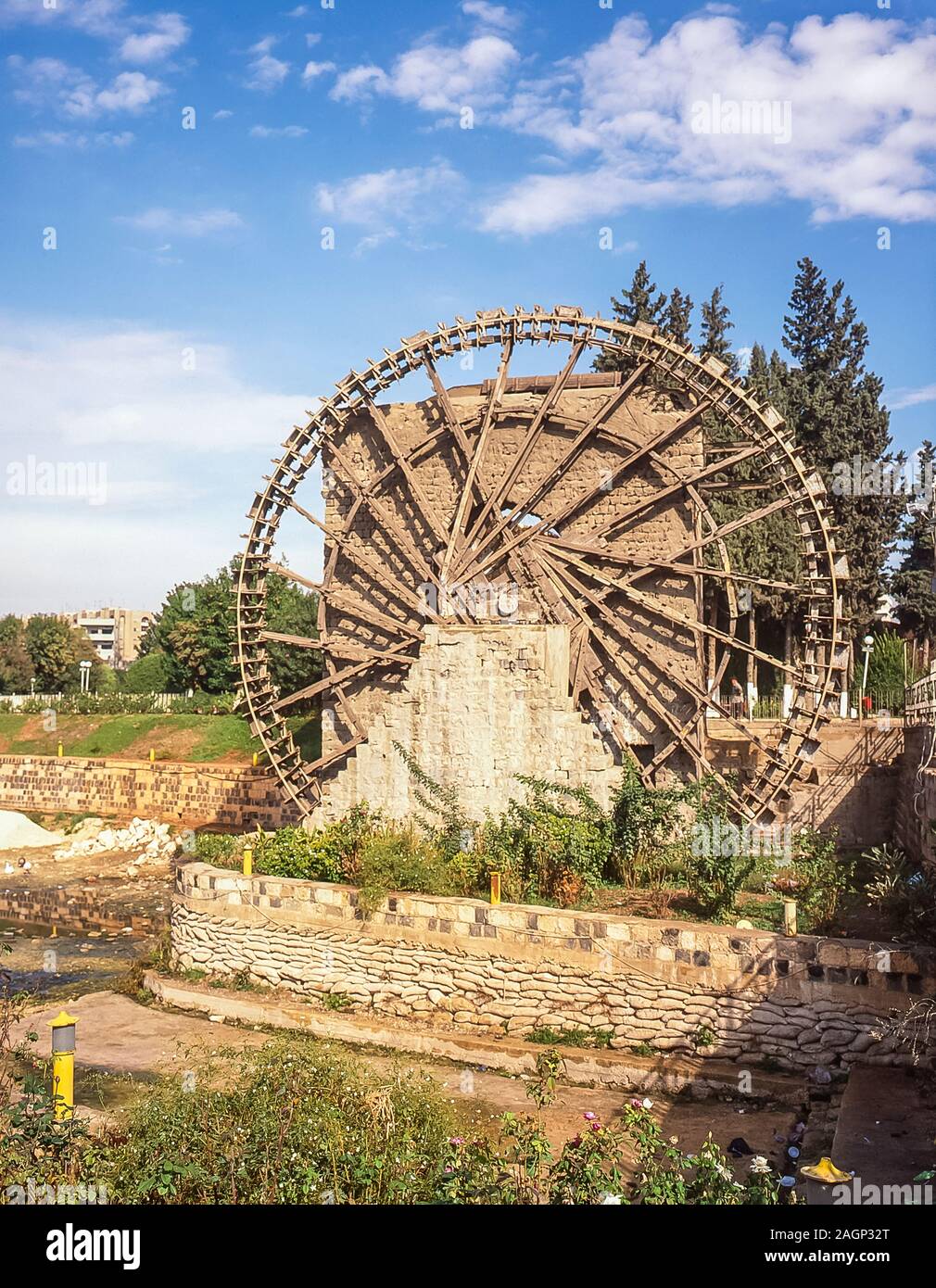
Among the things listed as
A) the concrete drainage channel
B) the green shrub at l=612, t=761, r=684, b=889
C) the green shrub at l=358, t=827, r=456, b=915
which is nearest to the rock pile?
the concrete drainage channel

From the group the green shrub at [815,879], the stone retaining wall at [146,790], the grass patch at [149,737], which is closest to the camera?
the green shrub at [815,879]

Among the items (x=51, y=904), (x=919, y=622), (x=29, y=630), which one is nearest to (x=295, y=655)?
(x=51, y=904)

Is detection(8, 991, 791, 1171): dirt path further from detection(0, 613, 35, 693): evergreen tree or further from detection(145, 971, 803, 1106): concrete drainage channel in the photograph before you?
detection(0, 613, 35, 693): evergreen tree

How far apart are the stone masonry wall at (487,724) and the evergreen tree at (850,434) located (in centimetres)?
1264

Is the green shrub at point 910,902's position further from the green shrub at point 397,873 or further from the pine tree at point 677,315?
the pine tree at point 677,315

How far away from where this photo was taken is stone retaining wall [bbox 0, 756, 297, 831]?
19772 millimetres

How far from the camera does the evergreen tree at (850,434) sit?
69.4 ft

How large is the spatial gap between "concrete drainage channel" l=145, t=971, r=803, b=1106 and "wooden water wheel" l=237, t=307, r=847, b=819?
423cm

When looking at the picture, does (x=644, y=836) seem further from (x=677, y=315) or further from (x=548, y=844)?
(x=677, y=315)

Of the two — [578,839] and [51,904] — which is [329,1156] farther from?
[51,904]

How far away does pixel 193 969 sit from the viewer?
1050cm

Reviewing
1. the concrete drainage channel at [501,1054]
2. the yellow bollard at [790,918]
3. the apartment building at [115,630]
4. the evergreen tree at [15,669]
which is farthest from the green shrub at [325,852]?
the apartment building at [115,630]

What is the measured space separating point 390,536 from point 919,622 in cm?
1580

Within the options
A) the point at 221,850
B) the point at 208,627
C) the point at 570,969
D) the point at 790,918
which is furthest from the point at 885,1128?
the point at 208,627
